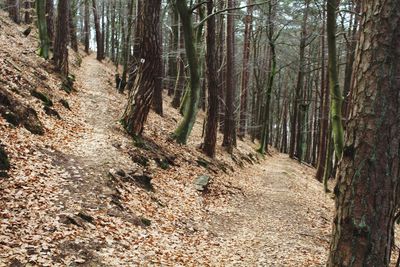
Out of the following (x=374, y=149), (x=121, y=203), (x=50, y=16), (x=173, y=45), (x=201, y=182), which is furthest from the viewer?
(x=173, y=45)

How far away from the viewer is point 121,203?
770 cm

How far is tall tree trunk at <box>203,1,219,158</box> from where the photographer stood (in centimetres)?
1415

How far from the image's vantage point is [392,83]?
2.46 meters

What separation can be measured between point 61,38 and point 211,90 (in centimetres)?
624

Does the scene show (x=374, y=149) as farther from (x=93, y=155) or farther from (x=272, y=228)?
(x=93, y=155)

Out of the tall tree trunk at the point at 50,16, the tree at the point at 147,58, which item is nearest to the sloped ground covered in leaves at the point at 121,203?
the tree at the point at 147,58

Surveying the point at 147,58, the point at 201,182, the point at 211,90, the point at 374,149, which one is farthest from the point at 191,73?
the point at 374,149

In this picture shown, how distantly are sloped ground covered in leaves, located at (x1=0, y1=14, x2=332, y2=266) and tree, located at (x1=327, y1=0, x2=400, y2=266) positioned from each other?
376 cm

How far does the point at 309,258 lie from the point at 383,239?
5.51 metres

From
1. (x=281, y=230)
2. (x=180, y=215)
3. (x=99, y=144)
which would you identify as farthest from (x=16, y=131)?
(x=281, y=230)

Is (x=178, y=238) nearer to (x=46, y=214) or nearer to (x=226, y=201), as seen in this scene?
(x=46, y=214)

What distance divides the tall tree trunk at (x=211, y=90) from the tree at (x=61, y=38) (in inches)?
214

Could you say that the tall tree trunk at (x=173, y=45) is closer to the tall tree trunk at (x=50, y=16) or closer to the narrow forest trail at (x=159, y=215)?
the tall tree trunk at (x=50, y=16)

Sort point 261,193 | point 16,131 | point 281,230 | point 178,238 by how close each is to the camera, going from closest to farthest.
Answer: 1. point 178,238
2. point 16,131
3. point 281,230
4. point 261,193
